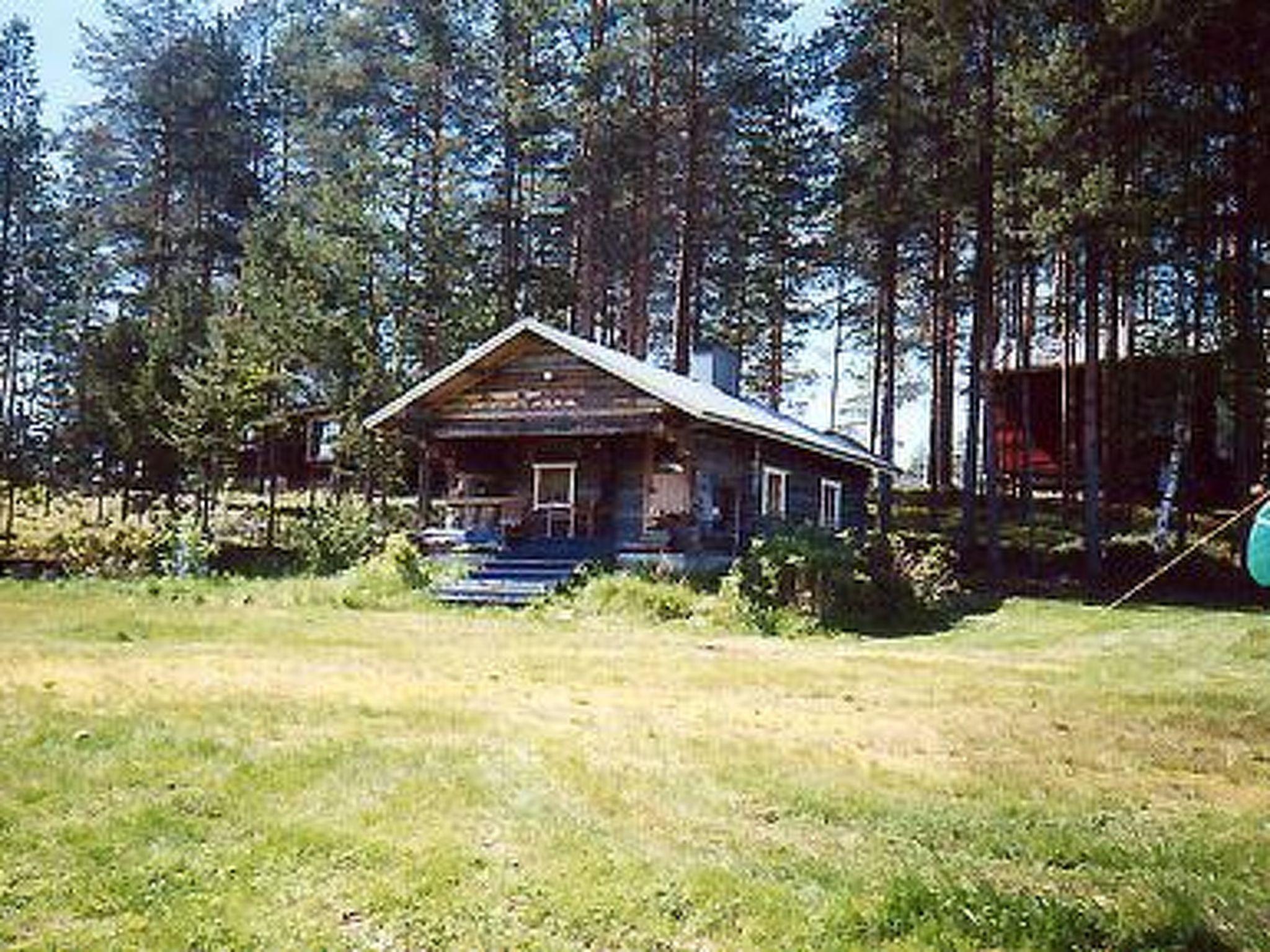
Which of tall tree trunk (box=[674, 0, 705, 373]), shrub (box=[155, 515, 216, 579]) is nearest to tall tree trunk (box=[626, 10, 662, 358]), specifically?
tall tree trunk (box=[674, 0, 705, 373])

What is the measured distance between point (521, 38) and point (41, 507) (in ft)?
71.6

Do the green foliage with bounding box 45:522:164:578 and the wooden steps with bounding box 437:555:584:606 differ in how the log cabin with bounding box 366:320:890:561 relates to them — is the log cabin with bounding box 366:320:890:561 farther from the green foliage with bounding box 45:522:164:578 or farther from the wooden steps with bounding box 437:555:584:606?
the green foliage with bounding box 45:522:164:578

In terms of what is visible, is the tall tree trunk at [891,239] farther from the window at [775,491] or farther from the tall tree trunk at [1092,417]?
the tall tree trunk at [1092,417]

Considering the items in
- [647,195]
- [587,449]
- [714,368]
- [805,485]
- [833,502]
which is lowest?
[833,502]

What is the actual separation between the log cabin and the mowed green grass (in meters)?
11.6

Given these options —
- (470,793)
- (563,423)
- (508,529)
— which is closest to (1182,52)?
(563,423)

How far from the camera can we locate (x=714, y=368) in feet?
102

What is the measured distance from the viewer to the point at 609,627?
17.4m

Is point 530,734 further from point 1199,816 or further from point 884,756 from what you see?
point 1199,816

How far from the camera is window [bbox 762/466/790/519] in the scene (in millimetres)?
27750

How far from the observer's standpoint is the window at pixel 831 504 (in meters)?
31.7

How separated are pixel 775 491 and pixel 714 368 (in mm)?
4571

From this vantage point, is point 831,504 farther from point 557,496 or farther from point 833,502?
point 557,496

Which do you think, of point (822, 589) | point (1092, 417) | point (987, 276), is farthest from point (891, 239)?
point (822, 589)
